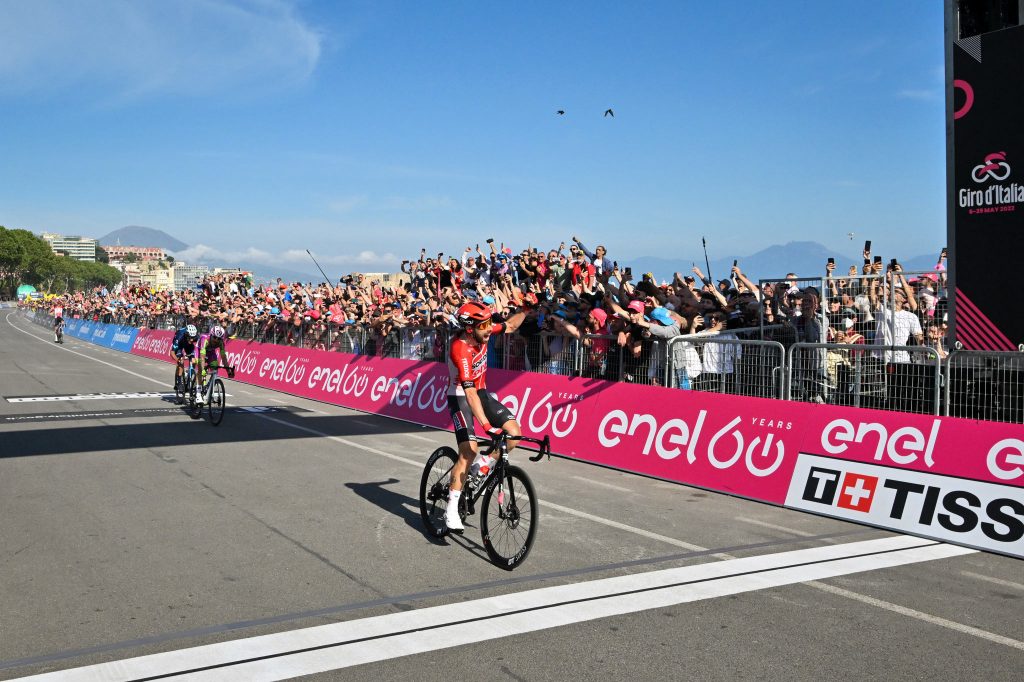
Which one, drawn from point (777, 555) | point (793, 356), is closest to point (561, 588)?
point (777, 555)

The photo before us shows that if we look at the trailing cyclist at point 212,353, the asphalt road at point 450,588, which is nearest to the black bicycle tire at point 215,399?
the trailing cyclist at point 212,353

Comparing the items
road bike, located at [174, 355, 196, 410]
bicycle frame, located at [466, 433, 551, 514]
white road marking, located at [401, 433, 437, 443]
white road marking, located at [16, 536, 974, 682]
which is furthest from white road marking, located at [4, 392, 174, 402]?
white road marking, located at [16, 536, 974, 682]

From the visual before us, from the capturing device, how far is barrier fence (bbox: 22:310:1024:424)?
26.1ft

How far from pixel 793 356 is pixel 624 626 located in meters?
5.20

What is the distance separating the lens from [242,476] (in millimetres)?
10219

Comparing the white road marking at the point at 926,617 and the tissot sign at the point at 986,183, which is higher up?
the tissot sign at the point at 986,183

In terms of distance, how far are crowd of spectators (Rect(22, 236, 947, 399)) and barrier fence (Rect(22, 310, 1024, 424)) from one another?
0.03 metres

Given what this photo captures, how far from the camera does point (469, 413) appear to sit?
7.34 meters

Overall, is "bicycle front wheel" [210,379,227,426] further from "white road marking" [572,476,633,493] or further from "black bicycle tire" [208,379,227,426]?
"white road marking" [572,476,633,493]

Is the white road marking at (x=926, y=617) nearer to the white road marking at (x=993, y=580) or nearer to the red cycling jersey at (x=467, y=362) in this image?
the white road marking at (x=993, y=580)

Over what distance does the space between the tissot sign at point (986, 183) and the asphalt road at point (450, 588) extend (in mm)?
2341

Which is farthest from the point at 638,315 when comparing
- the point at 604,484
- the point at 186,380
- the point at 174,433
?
the point at 186,380

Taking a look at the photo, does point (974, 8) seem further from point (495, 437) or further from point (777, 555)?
point (495, 437)

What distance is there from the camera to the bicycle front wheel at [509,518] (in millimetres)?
6555
